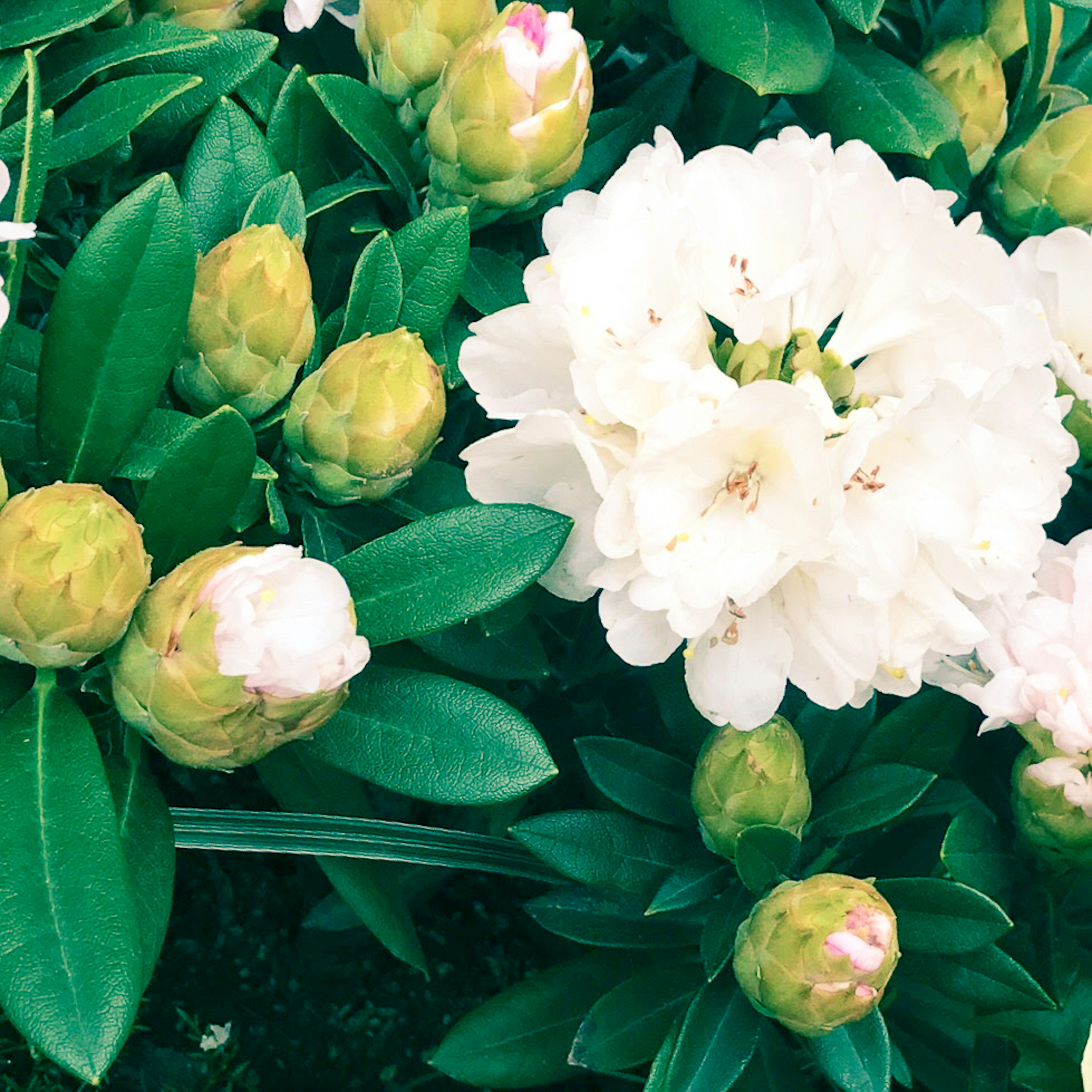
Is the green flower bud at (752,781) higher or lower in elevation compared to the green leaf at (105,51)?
lower

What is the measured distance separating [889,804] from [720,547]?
286mm

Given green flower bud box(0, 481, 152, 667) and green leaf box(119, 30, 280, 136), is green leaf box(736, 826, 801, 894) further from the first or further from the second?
green leaf box(119, 30, 280, 136)

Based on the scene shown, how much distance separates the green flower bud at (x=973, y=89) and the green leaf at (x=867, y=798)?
1.75 feet

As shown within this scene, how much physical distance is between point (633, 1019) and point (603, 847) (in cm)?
15

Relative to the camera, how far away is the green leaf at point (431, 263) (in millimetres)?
855

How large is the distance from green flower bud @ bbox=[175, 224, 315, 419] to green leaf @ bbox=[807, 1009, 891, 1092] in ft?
1.88

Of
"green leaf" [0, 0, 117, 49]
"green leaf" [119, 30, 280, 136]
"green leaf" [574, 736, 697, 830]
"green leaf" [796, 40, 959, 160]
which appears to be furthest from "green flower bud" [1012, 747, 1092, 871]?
"green leaf" [0, 0, 117, 49]

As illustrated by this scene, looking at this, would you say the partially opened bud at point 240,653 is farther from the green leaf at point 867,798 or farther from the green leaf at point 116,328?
the green leaf at point 867,798

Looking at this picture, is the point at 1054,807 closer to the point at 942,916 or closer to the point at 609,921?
the point at 942,916

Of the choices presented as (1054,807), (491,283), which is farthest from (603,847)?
(491,283)

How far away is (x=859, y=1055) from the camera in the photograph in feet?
2.84

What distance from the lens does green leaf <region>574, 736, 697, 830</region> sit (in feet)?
3.13

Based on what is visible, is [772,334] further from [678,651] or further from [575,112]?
[678,651]

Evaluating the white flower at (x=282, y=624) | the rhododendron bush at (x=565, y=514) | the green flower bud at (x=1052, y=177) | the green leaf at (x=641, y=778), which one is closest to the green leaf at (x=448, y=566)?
the rhododendron bush at (x=565, y=514)
